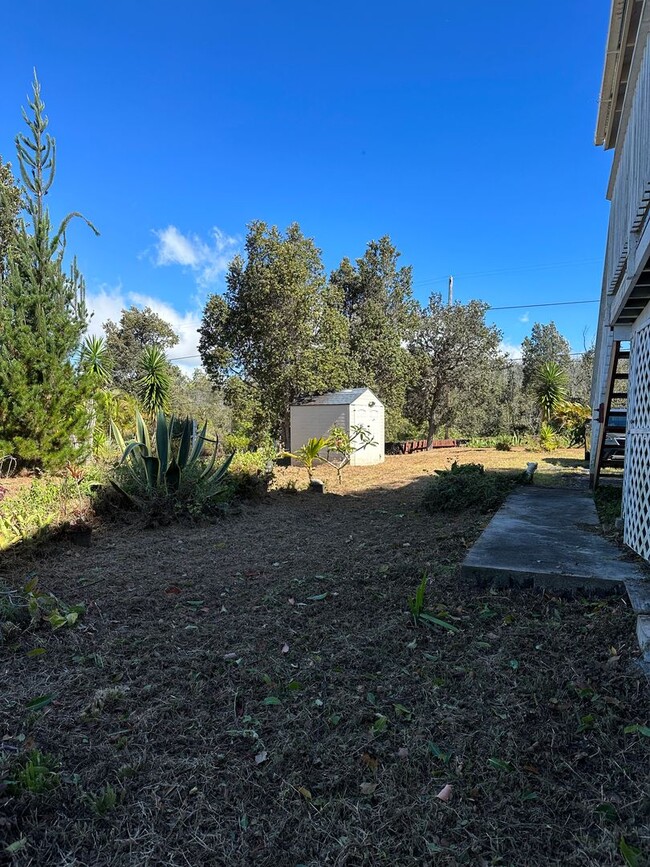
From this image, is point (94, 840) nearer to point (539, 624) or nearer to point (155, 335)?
point (539, 624)

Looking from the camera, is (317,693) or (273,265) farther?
(273,265)

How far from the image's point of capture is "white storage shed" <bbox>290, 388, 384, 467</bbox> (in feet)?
53.0

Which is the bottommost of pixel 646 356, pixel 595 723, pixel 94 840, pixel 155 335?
pixel 94 840

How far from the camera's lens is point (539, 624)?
103 inches

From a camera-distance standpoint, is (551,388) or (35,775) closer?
(35,775)

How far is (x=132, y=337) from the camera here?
28406mm

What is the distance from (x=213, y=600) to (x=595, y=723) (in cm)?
229

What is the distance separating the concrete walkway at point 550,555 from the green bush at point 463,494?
2.73 ft

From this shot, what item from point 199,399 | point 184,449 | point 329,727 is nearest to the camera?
point 329,727

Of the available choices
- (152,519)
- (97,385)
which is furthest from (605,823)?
(97,385)

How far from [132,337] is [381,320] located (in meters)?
15.4

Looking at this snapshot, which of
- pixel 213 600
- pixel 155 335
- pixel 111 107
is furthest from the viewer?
pixel 155 335

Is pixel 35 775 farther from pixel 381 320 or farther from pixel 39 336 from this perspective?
pixel 381 320

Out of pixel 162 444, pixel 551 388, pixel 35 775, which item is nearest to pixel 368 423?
pixel 551 388
